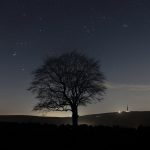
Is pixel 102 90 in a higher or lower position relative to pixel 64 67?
lower

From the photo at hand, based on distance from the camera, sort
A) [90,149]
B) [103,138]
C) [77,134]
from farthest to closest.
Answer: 1. [77,134]
2. [103,138]
3. [90,149]

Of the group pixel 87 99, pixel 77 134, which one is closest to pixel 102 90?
pixel 87 99

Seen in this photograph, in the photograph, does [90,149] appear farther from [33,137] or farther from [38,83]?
[38,83]

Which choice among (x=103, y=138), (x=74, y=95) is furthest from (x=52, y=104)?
(x=103, y=138)

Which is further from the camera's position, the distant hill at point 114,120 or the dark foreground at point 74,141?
the distant hill at point 114,120

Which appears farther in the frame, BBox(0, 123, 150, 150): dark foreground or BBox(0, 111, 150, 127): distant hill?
BBox(0, 111, 150, 127): distant hill

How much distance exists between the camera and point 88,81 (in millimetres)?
41000

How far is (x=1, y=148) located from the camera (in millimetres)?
15883

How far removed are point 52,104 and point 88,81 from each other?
18.8 ft

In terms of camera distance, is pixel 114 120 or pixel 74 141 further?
pixel 114 120

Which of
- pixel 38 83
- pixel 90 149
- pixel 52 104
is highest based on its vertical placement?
pixel 38 83

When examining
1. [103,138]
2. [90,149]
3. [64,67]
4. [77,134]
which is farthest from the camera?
[64,67]

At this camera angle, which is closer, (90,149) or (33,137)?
(90,149)

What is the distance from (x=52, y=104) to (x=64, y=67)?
5238mm
